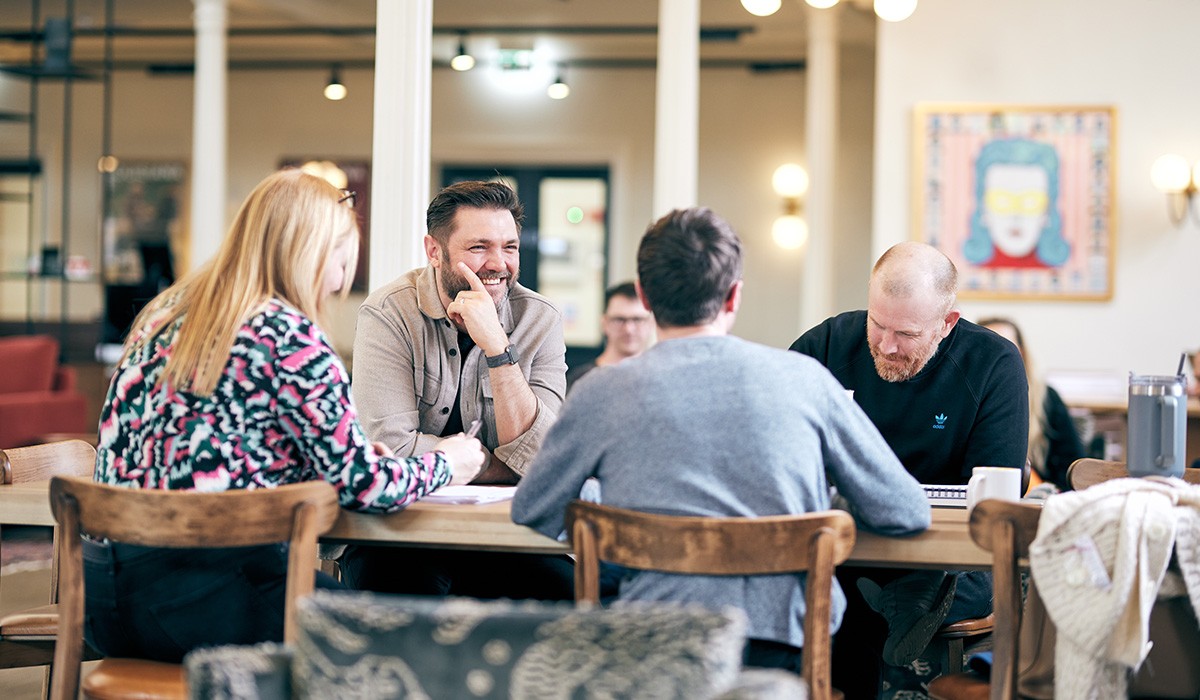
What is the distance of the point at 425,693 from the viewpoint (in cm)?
147

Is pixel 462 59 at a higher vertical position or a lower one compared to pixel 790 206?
higher

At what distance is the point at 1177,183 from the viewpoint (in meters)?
7.04

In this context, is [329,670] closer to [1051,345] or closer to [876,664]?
[876,664]

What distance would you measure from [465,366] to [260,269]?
2.84ft

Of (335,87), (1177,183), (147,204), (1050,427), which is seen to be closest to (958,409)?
(1050,427)

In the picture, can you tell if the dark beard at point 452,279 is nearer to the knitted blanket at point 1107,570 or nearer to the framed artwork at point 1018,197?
the knitted blanket at point 1107,570

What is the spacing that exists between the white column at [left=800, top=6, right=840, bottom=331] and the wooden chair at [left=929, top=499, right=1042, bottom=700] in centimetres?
649

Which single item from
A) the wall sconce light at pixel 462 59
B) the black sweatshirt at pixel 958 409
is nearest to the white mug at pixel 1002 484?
the black sweatshirt at pixel 958 409

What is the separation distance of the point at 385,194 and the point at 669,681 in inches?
142

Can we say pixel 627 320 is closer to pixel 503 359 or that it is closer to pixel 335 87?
pixel 503 359

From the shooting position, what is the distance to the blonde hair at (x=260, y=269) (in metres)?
2.27

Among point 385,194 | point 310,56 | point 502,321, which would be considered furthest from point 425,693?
point 310,56

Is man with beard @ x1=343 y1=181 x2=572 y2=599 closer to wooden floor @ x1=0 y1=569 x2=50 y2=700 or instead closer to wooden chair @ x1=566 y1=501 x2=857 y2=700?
wooden chair @ x1=566 y1=501 x2=857 y2=700

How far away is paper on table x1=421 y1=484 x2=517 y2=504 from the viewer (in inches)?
97.9
